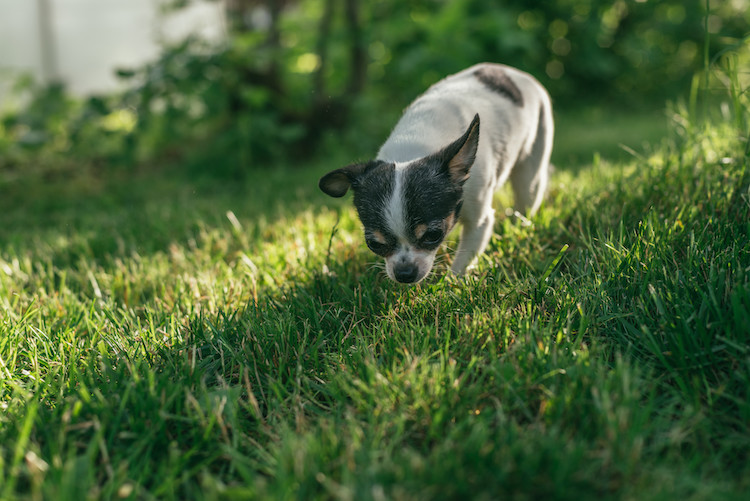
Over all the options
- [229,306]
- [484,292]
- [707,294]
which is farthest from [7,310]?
[707,294]

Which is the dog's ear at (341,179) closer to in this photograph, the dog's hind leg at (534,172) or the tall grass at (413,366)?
the tall grass at (413,366)

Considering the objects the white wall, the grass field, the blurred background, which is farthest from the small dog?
→ the white wall

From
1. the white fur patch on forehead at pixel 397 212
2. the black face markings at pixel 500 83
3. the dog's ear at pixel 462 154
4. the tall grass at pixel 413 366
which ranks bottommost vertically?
the tall grass at pixel 413 366

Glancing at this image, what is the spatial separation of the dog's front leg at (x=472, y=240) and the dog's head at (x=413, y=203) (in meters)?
0.22

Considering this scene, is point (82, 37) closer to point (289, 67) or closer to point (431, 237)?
point (289, 67)

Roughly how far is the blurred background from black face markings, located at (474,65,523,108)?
1.00m

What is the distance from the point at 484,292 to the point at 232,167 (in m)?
3.98

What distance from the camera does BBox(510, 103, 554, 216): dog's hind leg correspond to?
11.1ft

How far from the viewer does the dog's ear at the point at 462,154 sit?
2418 millimetres

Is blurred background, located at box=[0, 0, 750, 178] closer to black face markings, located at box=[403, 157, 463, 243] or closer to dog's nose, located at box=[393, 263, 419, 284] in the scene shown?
black face markings, located at box=[403, 157, 463, 243]

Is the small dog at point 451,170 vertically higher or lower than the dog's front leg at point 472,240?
higher

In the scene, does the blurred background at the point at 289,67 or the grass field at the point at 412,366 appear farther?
the blurred background at the point at 289,67

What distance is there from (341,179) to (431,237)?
503 millimetres

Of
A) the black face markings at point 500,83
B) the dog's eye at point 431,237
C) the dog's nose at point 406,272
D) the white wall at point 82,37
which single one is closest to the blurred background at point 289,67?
the white wall at point 82,37
